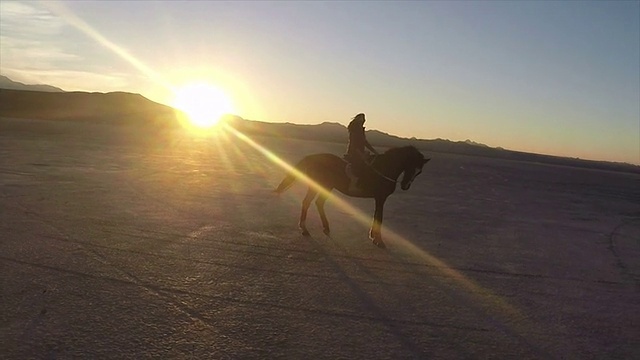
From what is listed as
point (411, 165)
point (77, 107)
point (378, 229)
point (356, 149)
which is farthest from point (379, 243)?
point (77, 107)

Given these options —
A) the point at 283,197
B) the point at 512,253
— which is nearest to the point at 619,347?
the point at 512,253

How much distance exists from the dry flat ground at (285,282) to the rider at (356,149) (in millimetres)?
1539

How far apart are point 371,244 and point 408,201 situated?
830cm

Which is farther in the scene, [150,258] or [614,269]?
Answer: [614,269]

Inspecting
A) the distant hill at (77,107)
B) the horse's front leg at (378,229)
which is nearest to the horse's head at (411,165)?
the horse's front leg at (378,229)

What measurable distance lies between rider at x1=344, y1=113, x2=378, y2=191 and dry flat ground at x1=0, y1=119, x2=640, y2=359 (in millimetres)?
1539

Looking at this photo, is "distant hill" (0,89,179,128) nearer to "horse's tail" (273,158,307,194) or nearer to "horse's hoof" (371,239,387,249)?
"horse's tail" (273,158,307,194)

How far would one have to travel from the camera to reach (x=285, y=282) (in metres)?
8.27

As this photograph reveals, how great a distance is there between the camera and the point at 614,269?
10953 mm

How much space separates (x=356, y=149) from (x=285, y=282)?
430cm

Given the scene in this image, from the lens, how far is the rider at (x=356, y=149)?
11508mm

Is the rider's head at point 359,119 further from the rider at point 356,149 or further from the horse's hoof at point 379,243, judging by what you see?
the horse's hoof at point 379,243

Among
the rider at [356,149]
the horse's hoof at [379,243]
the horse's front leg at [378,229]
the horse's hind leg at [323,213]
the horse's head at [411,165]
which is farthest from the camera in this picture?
the horse's hind leg at [323,213]

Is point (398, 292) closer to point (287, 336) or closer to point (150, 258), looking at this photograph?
point (287, 336)
